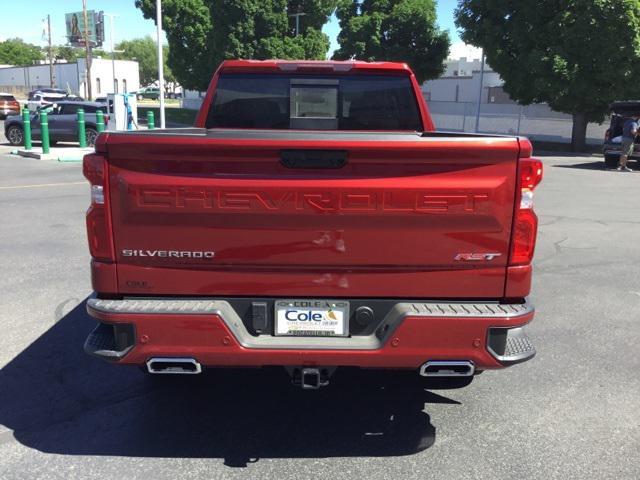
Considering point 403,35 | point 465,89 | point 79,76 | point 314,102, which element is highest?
point 403,35

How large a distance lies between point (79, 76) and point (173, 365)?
8242 cm

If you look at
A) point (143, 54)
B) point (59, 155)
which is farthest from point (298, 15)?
point (143, 54)

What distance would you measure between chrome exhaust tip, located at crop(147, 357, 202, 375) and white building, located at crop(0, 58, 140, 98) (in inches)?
2669

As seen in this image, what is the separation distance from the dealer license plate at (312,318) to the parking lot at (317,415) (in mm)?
734

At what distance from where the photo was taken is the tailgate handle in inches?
108

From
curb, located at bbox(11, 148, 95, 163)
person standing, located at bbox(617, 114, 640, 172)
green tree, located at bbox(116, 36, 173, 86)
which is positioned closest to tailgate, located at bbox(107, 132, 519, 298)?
curb, located at bbox(11, 148, 95, 163)

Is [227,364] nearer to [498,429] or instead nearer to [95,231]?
[95,231]

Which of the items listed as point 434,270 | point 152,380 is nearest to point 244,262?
point 434,270

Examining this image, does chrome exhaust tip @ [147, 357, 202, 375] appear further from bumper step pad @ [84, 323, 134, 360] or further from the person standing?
the person standing

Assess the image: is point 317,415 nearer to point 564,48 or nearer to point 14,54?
point 564,48

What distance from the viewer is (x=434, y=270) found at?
2852 mm

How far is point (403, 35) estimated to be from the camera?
34.4 meters

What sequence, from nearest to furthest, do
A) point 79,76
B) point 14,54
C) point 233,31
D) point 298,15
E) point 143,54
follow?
point 233,31, point 298,15, point 79,76, point 143,54, point 14,54

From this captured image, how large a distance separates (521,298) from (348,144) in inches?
45.2
